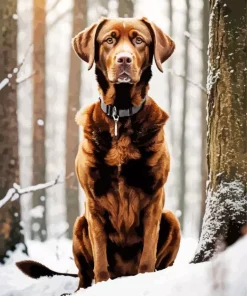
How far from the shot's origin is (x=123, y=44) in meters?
2.90

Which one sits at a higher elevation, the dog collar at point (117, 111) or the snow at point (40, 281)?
the dog collar at point (117, 111)

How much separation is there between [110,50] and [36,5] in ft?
8.69

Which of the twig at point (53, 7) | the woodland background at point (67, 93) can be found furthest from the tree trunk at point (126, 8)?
the twig at point (53, 7)

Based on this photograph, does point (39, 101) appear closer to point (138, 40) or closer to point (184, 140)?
point (184, 140)

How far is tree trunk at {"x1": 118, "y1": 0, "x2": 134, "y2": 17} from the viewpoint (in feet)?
14.9

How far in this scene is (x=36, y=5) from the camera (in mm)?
5297

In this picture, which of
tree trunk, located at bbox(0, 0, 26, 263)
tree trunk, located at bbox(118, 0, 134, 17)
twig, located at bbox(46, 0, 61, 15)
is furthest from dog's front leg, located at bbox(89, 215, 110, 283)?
twig, located at bbox(46, 0, 61, 15)

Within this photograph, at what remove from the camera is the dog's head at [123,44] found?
2895 mm

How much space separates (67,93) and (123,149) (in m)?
3.70

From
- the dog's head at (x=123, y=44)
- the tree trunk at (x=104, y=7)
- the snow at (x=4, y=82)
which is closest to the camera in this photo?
the dog's head at (x=123, y=44)

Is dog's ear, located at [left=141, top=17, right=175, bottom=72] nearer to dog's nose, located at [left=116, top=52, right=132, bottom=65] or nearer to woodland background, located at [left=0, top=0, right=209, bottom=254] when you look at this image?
dog's nose, located at [left=116, top=52, right=132, bottom=65]

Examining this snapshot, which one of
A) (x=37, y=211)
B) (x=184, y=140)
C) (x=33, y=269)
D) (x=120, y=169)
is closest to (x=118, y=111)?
(x=120, y=169)

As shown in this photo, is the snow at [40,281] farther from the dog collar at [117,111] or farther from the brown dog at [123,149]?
the dog collar at [117,111]

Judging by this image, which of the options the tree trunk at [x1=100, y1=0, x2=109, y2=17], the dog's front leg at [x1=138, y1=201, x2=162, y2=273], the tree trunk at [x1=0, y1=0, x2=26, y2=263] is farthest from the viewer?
the tree trunk at [x1=100, y1=0, x2=109, y2=17]
